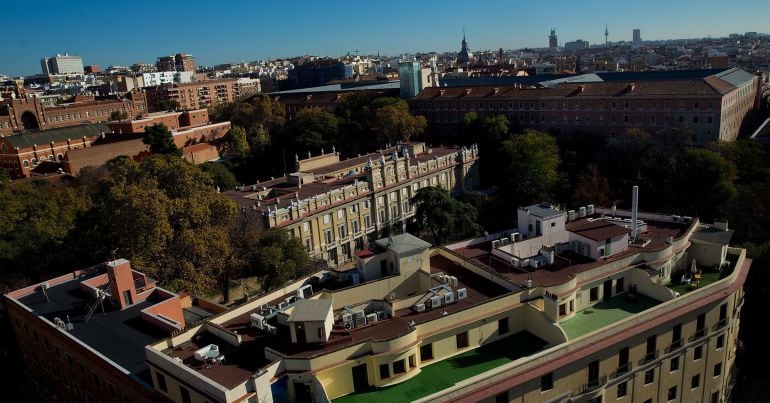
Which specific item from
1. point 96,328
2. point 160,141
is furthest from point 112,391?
point 160,141

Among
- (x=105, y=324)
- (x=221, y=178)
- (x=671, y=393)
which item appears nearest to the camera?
(x=671, y=393)

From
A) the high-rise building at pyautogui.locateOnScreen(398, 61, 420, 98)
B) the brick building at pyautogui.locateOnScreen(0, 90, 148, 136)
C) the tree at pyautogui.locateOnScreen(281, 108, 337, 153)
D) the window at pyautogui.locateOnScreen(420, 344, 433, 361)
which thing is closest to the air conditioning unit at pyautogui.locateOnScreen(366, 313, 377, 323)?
the window at pyautogui.locateOnScreen(420, 344, 433, 361)

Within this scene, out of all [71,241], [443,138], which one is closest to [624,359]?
[71,241]

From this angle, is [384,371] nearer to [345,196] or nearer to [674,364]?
[674,364]

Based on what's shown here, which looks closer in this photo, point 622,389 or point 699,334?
point 622,389

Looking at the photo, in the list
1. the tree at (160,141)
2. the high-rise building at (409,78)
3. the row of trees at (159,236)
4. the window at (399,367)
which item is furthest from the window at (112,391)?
the high-rise building at (409,78)

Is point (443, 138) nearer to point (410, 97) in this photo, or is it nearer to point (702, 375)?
point (410, 97)
